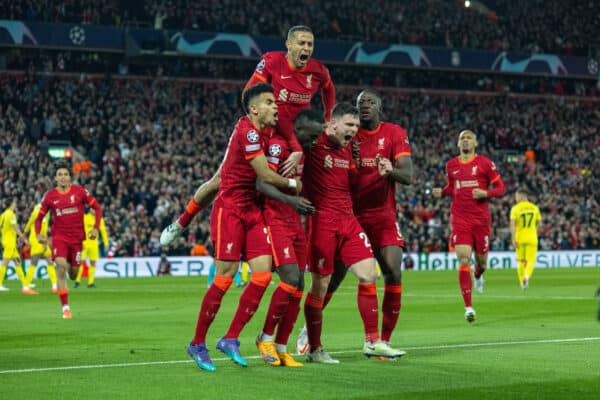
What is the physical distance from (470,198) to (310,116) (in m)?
7.16

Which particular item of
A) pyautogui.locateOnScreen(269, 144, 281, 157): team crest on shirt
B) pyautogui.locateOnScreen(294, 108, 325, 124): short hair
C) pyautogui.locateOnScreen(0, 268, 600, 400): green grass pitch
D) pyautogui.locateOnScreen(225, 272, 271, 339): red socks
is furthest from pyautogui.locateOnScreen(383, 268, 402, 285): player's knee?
pyautogui.locateOnScreen(269, 144, 281, 157): team crest on shirt

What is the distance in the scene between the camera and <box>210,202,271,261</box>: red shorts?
978 cm

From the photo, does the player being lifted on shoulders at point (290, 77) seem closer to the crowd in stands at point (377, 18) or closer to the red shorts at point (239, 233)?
the red shorts at point (239, 233)

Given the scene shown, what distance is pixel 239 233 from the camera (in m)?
9.81

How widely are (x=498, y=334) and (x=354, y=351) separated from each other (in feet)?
9.27

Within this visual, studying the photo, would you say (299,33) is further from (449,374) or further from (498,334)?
(498,334)

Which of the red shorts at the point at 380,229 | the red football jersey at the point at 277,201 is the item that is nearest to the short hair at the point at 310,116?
the red football jersey at the point at 277,201

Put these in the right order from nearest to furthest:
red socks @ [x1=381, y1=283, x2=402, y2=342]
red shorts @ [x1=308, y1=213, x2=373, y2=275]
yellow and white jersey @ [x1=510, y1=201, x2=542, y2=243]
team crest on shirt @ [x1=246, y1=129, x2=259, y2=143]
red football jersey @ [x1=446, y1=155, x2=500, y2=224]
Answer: team crest on shirt @ [x1=246, y1=129, x2=259, y2=143], red shorts @ [x1=308, y1=213, x2=373, y2=275], red socks @ [x1=381, y1=283, x2=402, y2=342], red football jersey @ [x1=446, y1=155, x2=500, y2=224], yellow and white jersey @ [x1=510, y1=201, x2=542, y2=243]

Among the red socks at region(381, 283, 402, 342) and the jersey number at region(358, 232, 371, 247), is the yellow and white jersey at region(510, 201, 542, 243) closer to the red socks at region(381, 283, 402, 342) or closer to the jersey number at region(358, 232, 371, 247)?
the red socks at region(381, 283, 402, 342)

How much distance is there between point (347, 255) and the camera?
10445 millimetres

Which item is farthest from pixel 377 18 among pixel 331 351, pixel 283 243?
pixel 283 243

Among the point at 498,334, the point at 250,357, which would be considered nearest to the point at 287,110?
the point at 250,357

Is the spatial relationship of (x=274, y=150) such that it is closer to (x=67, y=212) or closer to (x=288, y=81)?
(x=288, y=81)

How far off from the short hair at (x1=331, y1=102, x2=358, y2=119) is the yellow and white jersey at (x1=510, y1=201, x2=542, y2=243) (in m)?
16.1
